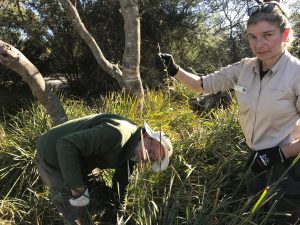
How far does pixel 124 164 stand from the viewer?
3352 mm

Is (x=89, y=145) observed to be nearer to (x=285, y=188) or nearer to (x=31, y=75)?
(x=285, y=188)

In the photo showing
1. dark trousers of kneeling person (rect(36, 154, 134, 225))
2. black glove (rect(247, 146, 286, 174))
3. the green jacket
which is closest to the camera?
the green jacket

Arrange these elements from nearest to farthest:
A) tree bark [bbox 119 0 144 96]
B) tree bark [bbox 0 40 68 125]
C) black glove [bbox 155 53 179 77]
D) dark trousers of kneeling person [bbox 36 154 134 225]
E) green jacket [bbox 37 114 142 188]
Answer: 1. green jacket [bbox 37 114 142 188]
2. dark trousers of kneeling person [bbox 36 154 134 225]
3. black glove [bbox 155 53 179 77]
4. tree bark [bbox 0 40 68 125]
5. tree bark [bbox 119 0 144 96]

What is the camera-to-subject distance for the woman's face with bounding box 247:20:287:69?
9.12 feet

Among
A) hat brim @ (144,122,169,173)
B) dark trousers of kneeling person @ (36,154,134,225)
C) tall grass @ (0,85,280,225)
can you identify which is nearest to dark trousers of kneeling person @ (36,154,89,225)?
dark trousers of kneeling person @ (36,154,134,225)

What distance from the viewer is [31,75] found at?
4.59 m

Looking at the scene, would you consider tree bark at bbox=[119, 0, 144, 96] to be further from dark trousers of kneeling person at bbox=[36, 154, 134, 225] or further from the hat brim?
the hat brim

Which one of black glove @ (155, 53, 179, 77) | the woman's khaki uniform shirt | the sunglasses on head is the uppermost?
the sunglasses on head

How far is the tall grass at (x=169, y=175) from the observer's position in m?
2.97

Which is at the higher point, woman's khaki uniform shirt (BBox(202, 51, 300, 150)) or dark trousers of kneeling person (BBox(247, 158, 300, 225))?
woman's khaki uniform shirt (BBox(202, 51, 300, 150))

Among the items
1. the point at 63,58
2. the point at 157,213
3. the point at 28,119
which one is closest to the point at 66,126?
the point at 157,213

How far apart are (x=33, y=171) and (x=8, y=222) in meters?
0.80

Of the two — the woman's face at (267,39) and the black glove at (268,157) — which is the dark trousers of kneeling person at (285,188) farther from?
the woman's face at (267,39)

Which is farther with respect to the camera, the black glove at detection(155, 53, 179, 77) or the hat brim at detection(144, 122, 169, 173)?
the black glove at detection(155, 53, 179, 77)
